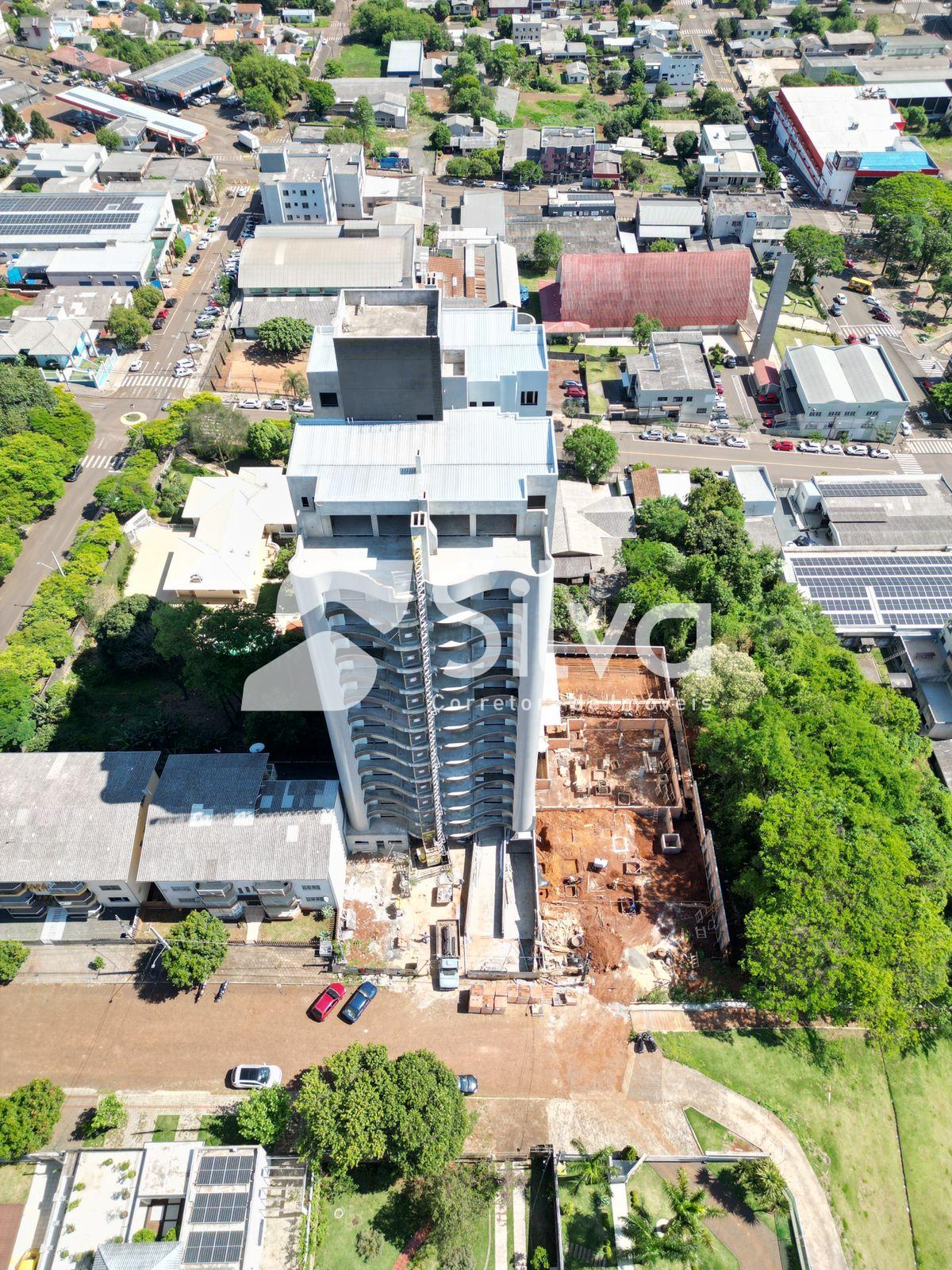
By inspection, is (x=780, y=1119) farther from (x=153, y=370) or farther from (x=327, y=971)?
(x=153, y=370)

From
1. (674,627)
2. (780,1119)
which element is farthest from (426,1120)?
(674,627)

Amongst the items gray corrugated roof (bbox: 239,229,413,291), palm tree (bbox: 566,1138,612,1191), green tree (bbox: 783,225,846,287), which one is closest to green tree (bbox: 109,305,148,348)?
gray corrugated roof (bbox: 239,229,413,291)

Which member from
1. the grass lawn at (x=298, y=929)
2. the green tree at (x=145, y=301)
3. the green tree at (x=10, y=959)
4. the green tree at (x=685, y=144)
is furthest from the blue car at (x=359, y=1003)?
the green tree at (x=685, y=144)

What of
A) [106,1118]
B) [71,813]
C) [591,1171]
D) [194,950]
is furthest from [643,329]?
[106,1118]

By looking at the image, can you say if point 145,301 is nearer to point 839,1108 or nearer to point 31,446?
point 31,446

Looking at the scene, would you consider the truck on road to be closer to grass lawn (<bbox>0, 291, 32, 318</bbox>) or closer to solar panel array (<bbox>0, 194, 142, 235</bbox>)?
grass lawn (<bbox>0, 291, 32, 318</bbox>)
